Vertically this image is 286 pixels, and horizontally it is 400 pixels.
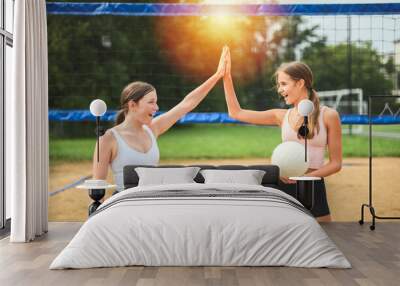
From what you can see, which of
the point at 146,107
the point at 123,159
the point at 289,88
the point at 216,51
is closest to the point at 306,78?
the point at 289,88

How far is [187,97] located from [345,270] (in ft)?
10.6

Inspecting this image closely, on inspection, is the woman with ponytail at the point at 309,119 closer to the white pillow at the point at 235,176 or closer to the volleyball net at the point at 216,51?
the volleyball net at the point at 216,51

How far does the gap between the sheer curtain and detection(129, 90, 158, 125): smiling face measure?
1.14m

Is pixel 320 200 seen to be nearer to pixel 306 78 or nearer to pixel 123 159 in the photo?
pixel 306 78

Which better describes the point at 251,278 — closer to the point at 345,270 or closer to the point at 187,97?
the point at 345,270

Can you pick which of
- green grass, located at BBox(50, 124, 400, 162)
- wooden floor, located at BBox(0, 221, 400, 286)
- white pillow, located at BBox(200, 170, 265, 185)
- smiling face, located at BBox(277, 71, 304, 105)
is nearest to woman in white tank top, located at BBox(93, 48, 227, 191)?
green grass, located at BBox(50, 124, 400, 162)

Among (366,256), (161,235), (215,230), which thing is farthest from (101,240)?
(366,256)

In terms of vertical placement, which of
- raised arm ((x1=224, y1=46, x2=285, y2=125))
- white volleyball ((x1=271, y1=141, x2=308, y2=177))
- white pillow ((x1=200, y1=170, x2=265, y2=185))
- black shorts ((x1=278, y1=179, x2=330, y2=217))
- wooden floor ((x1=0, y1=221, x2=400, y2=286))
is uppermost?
raised arm ((x1=224, y1=46, x2=285, y2=125))

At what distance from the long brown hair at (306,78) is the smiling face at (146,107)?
1399mm

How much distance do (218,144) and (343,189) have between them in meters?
1.52

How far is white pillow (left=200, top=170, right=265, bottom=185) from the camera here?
19.4 feet

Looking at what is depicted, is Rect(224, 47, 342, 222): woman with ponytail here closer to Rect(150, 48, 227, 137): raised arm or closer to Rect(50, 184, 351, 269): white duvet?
Rect(150, 48, 227, 137): raised arm

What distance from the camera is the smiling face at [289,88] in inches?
264

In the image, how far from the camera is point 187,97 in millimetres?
6852
